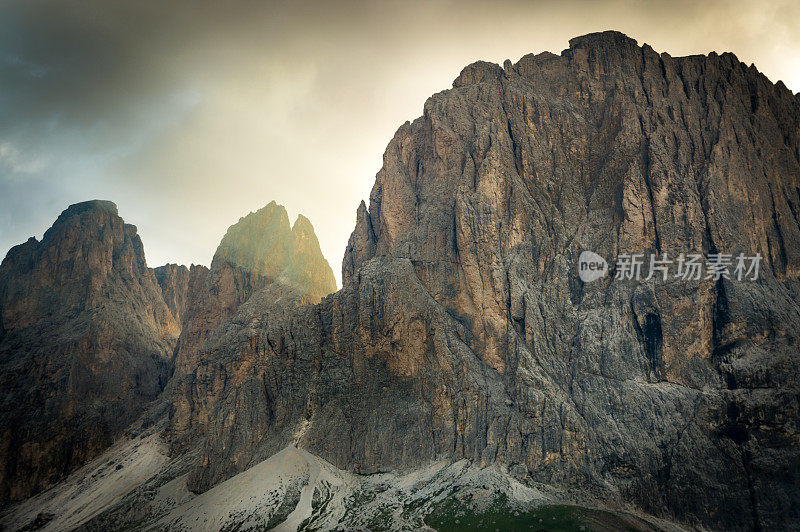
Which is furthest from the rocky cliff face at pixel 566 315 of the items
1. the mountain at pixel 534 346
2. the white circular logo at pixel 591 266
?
the white circular logo at pixel 591 266

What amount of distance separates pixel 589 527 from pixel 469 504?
24717mm

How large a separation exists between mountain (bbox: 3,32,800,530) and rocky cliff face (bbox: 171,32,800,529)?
0.55 meters

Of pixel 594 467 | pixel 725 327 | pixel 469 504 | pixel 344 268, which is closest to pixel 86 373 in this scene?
pixel 344 268

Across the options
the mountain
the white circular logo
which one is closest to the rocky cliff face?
the mountain

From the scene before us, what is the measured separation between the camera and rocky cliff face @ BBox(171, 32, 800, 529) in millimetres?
105875

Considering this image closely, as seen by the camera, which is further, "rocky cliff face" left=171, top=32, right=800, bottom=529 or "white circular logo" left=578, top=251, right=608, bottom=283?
"white circular logo" left=578, top=251, right=608, bottom=283

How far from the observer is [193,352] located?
197 metres

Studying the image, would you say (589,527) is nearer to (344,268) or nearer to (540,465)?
(540,465)

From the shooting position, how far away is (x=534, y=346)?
12781cm

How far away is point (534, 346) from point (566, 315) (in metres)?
13.8

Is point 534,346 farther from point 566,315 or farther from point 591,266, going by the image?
point 591,266


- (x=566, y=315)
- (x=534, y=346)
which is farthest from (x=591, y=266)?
(x=534, y=346)

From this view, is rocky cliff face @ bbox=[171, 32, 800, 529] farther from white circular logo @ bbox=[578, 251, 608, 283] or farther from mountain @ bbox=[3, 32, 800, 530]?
white circular logo @ bbox=[578, 251, 608, 283]

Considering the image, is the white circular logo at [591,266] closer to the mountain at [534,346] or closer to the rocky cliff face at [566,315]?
the rocky cliff face at [566,315]
